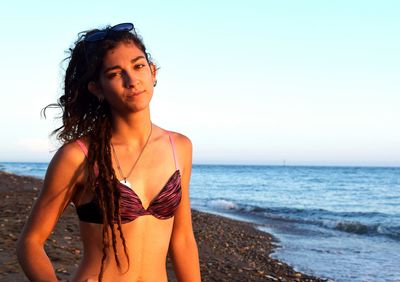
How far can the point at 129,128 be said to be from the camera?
111 inches

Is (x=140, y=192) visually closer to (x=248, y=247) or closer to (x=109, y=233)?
(x=109, y=233)

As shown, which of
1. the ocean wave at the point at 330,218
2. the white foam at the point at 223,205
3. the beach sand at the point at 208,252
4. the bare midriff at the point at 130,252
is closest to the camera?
the bare midriff at the point at 130,252

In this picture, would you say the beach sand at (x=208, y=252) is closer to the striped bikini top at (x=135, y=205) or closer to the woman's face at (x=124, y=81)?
the striped bikini top at (x=135, y=205)

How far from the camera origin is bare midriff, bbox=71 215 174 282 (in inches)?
104

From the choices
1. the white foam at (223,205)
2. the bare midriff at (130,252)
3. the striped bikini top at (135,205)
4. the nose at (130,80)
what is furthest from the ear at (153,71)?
the white foam at (223,205)

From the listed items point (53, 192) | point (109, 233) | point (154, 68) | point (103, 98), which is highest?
point (154, 68)

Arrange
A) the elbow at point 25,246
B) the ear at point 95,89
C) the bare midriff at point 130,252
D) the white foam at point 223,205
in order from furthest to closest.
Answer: the white foam at point 223,205 < the ear at point 95,89 < the bare midriff at point 130,252 < the elbow at point 25,246

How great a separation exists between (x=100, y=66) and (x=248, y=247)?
41.2 ft

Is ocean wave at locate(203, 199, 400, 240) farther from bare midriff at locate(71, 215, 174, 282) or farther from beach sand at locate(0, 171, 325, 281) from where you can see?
bare midriff at locate(71, 215, 174, 282)

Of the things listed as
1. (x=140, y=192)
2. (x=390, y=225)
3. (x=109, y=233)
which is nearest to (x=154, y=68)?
(x=140, y=192)

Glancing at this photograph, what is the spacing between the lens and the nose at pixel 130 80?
2652mm

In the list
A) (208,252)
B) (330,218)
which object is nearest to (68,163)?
(208,252)

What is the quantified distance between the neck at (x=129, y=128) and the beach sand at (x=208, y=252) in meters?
4.42

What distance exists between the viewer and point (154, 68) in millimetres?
3018
